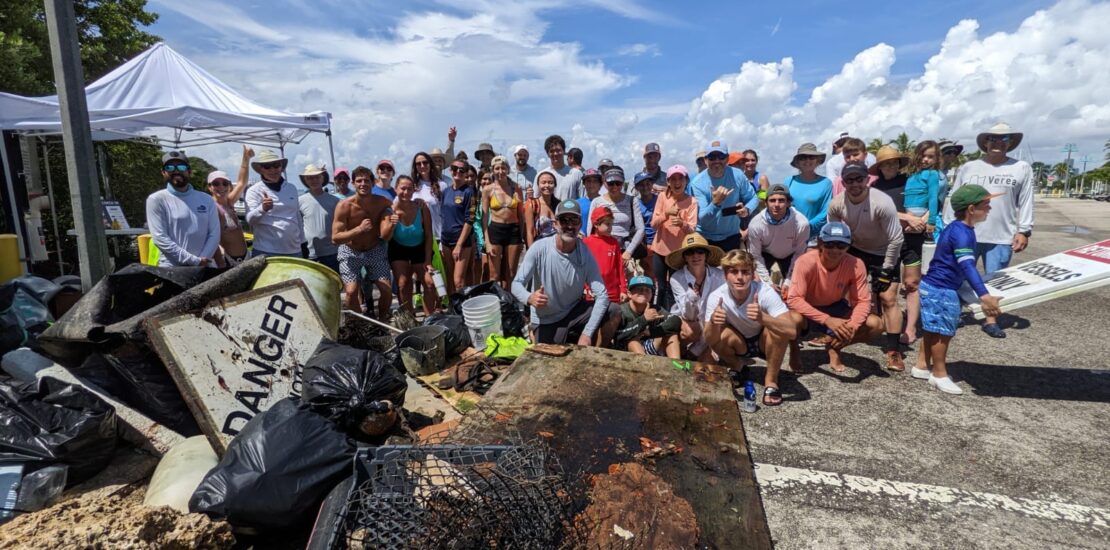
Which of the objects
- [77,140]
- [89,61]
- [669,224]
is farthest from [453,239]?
[89,61]

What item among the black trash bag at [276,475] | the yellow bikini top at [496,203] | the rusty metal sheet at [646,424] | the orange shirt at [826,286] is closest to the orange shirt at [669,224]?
the orange shirt at [826,286]

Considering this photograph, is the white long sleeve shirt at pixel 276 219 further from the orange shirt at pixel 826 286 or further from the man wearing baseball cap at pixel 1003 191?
the man wearing baseball cap at pixel 1003 191

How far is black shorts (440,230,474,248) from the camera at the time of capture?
6430 millimetres

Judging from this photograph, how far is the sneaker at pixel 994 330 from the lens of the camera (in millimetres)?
5383

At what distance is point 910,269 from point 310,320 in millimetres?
5262

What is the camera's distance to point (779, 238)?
4.88m

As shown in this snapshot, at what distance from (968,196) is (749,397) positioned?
7.59 ft

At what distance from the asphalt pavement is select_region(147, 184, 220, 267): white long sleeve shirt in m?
4.67

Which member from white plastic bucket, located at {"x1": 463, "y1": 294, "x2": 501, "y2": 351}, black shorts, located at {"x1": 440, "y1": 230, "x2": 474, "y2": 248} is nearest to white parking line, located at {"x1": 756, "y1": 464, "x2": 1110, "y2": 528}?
white plastic bucket, located at {"x1": 463, "y1": 294, "x2": 501, "y2": 351}

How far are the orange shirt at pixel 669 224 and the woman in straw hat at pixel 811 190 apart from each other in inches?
43.7

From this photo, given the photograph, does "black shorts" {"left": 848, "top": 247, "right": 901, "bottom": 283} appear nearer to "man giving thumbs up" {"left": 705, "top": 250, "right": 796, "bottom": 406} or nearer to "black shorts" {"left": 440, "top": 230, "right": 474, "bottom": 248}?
"man giving thumbs up" {"left": 705, "top": 250, "right": 796, "bottom": 406}

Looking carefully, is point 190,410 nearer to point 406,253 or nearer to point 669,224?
point 406,253

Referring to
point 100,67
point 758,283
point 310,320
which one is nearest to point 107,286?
point 310,320

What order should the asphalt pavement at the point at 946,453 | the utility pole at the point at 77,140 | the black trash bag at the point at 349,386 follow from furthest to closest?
the utility pole at the point at 77,140 < the black trash bag at the point at 349,386 < the asphalt pavement at the point at 946,453
